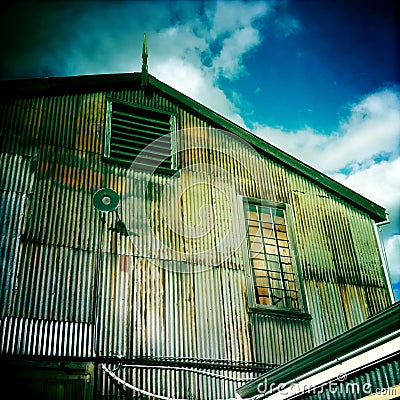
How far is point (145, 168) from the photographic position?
10312 mm

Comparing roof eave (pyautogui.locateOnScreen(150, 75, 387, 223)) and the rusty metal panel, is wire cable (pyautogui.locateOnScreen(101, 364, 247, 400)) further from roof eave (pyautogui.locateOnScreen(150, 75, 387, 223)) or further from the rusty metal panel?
roof eave (pyautogui.locateOnScreen(150, 75, 387, 223))

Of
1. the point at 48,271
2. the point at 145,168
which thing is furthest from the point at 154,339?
the point at 145,168

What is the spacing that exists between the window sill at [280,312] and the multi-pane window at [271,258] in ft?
0.66

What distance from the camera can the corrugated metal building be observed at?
782 cm

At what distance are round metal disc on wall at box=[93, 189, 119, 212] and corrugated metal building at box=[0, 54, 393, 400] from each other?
24 mm

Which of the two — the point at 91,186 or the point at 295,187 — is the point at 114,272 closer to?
the point at 91,186

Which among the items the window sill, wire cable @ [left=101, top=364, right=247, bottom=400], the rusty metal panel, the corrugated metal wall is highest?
the window sill

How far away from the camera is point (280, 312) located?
9586mm

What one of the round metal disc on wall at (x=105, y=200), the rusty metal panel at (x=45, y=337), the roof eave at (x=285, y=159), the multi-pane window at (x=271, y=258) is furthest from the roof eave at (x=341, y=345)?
the roof eave at (x=285, y=159)

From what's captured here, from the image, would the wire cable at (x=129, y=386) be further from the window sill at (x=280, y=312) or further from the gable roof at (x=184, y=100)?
the gable roof at (x=184, y=100)

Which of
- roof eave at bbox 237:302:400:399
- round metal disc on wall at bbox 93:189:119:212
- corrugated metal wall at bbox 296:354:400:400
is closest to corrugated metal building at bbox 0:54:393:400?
round metal disc on wall at bbox 93:189:119:212

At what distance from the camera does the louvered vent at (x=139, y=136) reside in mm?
10383

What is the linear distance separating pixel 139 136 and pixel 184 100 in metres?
1.97

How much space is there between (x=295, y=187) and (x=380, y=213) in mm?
2912
